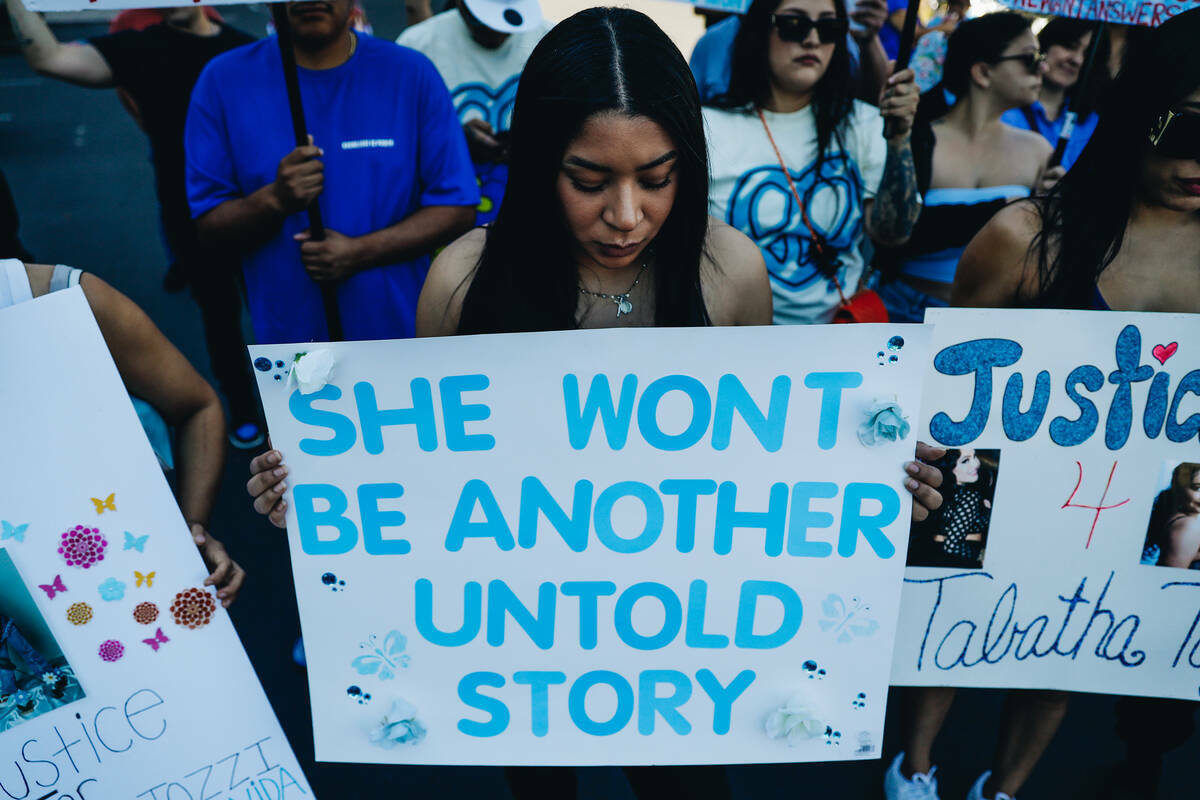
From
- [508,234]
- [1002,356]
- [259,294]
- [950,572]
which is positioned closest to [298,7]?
[259,294]

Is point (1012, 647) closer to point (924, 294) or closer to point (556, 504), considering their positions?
point (556, 504)

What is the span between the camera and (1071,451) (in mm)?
1501

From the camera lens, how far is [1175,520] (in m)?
1.54

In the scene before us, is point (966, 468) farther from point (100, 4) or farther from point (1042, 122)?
point (1042, 122)

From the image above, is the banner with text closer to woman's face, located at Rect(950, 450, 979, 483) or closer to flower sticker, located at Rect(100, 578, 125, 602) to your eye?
woman's face, located at Rect(950, 450, 979, 483)

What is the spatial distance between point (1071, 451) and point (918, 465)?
1.20ft

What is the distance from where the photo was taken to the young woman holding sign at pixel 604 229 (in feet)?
4.28

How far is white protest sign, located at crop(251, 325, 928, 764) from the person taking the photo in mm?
1306

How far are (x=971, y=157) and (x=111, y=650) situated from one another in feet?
8.18

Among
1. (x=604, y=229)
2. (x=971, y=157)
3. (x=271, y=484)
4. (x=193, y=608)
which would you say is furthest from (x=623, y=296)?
(x=971, y=157)

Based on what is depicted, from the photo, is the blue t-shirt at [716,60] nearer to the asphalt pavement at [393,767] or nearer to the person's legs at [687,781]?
the person's legs at [687,781]

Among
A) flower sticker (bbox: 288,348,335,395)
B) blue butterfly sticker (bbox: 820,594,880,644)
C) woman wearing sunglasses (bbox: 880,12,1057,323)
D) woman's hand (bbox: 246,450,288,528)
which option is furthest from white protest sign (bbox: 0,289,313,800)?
woman wearing sunglasses (bbox: 880,12,1057,323)

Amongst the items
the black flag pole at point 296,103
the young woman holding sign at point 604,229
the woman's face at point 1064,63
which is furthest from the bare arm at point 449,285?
the woman's face at point 1064,63

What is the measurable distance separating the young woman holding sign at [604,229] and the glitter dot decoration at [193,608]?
0.55 ft
